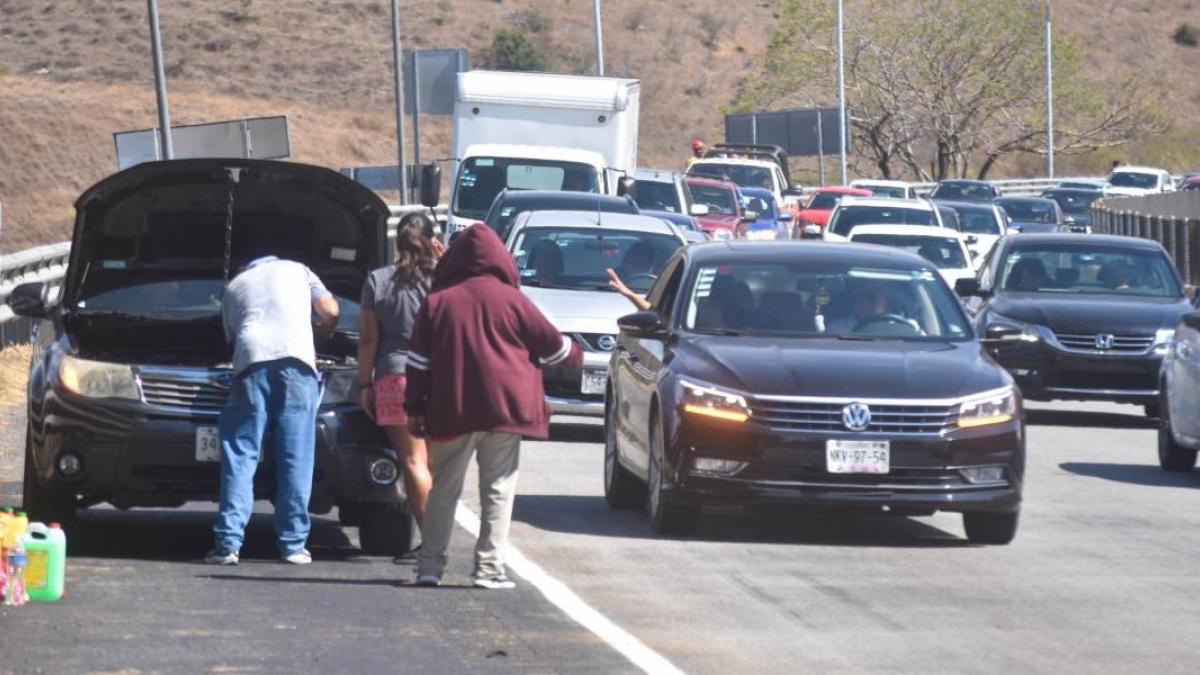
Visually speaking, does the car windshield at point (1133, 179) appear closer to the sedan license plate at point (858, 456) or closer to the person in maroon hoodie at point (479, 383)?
the sedan license plate at point (858, 456)

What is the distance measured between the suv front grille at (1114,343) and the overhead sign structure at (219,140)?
15.0 m

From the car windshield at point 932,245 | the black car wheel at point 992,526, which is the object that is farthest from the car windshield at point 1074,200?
the black car wheel at point 992,526

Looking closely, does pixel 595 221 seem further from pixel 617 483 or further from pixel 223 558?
pixel 223 558

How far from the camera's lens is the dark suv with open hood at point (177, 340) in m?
11.3

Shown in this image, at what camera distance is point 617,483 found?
1407 cm

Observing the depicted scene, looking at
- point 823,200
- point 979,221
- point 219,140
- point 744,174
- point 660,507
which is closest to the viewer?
point 660,507

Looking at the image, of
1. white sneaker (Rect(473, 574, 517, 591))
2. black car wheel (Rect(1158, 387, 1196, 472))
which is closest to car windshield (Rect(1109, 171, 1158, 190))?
black car wheel (Rect(1158, 387, 1196, 472))

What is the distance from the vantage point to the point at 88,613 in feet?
32.0

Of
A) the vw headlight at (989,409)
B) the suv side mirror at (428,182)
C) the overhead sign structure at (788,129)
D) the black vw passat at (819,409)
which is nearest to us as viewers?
the black vw passat at (819,409)

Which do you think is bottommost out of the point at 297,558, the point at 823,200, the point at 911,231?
the point at 823,200

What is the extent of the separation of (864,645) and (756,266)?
475 cm

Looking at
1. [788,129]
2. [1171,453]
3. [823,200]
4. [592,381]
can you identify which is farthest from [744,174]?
[1171,453]

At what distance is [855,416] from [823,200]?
124 ft

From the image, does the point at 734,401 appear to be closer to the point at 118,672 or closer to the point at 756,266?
the point at 756,266
